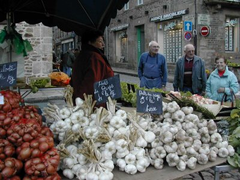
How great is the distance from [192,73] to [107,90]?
314 centimetres

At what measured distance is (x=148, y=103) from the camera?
2.50 metres

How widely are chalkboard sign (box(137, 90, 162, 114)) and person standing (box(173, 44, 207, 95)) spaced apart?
301cm

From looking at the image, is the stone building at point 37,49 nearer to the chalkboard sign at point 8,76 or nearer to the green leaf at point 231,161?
the chalkboard sign at point 8,76

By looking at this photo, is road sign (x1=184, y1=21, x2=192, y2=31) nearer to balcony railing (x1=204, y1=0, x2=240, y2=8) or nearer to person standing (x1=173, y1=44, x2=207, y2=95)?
balcony railing (x1=204, y1=0, x2=240, y2=8)

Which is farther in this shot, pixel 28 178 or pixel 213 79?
pixel 213 79

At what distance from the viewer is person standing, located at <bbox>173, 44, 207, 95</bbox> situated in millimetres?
5348

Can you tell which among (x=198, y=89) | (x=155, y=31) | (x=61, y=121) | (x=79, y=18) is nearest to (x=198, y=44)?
(x=155, y=31)

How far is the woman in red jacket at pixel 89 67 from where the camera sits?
128 inches

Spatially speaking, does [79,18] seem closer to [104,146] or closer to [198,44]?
[104,146]

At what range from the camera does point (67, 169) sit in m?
2.03

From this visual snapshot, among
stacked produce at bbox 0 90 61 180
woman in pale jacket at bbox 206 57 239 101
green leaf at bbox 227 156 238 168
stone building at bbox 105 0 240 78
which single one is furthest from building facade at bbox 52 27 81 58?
stacked produce at bbox 0 90 61 180

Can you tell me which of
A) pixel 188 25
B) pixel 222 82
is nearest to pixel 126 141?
pixel 222 82

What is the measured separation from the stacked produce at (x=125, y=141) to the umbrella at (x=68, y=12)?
2154mm

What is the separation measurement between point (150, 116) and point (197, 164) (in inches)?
21.8
